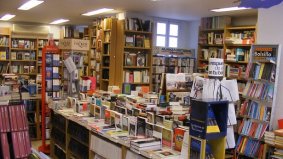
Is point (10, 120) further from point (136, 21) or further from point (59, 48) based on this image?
point (136, 21)

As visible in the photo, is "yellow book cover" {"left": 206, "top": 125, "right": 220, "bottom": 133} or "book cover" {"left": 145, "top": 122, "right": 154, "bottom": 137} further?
"book cover" {"left": 145, "top": 122, "right": 154, "bottom": 137}

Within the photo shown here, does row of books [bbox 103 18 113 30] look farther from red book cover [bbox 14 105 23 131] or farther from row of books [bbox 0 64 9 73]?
red book cover [bbox 14 105 23 131]

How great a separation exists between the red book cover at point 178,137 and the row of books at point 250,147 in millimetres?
1726

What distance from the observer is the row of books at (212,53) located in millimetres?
8750

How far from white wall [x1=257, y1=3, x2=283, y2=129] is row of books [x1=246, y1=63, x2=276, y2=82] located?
84 mm

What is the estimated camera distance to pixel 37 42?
1206cm

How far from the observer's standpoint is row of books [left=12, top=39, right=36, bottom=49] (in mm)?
11539

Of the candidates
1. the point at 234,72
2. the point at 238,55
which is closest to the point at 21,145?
the point at 234,72

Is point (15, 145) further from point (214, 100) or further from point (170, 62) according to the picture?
point (170, 62)

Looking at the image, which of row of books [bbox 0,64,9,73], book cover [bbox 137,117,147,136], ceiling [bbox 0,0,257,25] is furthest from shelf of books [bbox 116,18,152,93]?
row of books [bbox 0,64,9,73]

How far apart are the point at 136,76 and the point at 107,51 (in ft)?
3.44

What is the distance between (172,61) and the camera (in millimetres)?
9734

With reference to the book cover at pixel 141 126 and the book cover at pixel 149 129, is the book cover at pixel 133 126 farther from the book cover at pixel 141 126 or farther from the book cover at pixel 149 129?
the book cover at pixel 149 129

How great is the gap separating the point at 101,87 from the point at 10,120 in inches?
211
